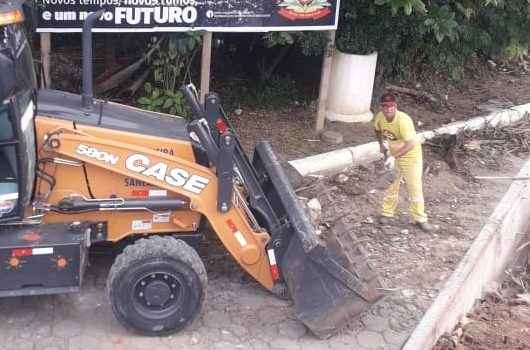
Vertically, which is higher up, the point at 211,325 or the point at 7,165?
the point at 7,165

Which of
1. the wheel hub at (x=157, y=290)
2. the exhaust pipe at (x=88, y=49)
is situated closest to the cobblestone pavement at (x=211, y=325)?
the wheel hub at (x=157, y=290)

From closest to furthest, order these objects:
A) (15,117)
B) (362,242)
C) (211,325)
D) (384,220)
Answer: (15,117) → (211,325) → (362,242) → (384,220)

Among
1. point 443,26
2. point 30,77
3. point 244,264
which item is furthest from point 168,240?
point 443,26

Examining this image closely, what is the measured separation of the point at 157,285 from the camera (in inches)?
204

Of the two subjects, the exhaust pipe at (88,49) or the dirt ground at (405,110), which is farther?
the dirt ground at (405,110)

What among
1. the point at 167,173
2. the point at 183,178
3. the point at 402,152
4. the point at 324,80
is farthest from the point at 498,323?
the point at 324,80

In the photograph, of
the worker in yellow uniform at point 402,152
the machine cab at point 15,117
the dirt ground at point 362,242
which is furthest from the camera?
the worker in yellow uniform at point 402,152

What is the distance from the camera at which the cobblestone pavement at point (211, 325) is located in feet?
17.2

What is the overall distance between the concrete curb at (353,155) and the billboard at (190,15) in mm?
1441

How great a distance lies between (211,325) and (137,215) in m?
0.95

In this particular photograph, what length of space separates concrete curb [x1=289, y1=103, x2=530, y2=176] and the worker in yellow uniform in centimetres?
107

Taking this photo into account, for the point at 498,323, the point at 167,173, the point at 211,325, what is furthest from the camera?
the point at 498,323

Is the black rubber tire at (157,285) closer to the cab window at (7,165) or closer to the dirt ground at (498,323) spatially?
the cab window at (7,165)

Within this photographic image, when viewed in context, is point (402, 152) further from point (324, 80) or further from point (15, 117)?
point (15, 117)
